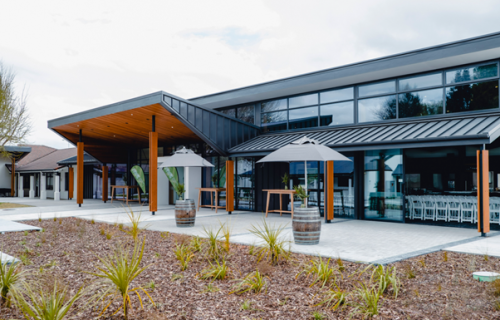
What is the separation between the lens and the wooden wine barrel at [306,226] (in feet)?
24.1

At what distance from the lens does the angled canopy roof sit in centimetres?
1227

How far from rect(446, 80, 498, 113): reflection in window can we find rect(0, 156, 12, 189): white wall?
102 ft

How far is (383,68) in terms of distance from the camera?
11078 millimetres

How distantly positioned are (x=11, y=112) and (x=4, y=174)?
12.4m

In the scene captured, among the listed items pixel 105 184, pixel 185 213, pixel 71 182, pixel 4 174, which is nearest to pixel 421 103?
pixel 185 213

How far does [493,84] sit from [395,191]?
391 cm

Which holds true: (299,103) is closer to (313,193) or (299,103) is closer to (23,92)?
(313,193)

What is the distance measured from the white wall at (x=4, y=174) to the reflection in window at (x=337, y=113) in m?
26.9

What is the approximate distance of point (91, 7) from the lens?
11.1m

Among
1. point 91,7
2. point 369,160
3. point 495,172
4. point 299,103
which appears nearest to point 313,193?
point 369,160

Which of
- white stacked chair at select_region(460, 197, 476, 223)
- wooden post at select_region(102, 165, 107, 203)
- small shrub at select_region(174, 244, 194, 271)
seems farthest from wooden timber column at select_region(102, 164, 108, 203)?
white stacked chair at select_region(460, 197, 476, 223)

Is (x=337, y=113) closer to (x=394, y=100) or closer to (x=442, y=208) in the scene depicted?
(x=394, y=100)

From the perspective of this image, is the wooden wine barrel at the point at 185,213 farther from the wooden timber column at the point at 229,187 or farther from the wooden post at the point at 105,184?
the wooden post at the point at 105,184

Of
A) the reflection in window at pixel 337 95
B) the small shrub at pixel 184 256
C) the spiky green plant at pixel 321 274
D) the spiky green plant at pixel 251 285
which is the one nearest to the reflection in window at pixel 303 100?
the reflection in window at pixel 337 95
